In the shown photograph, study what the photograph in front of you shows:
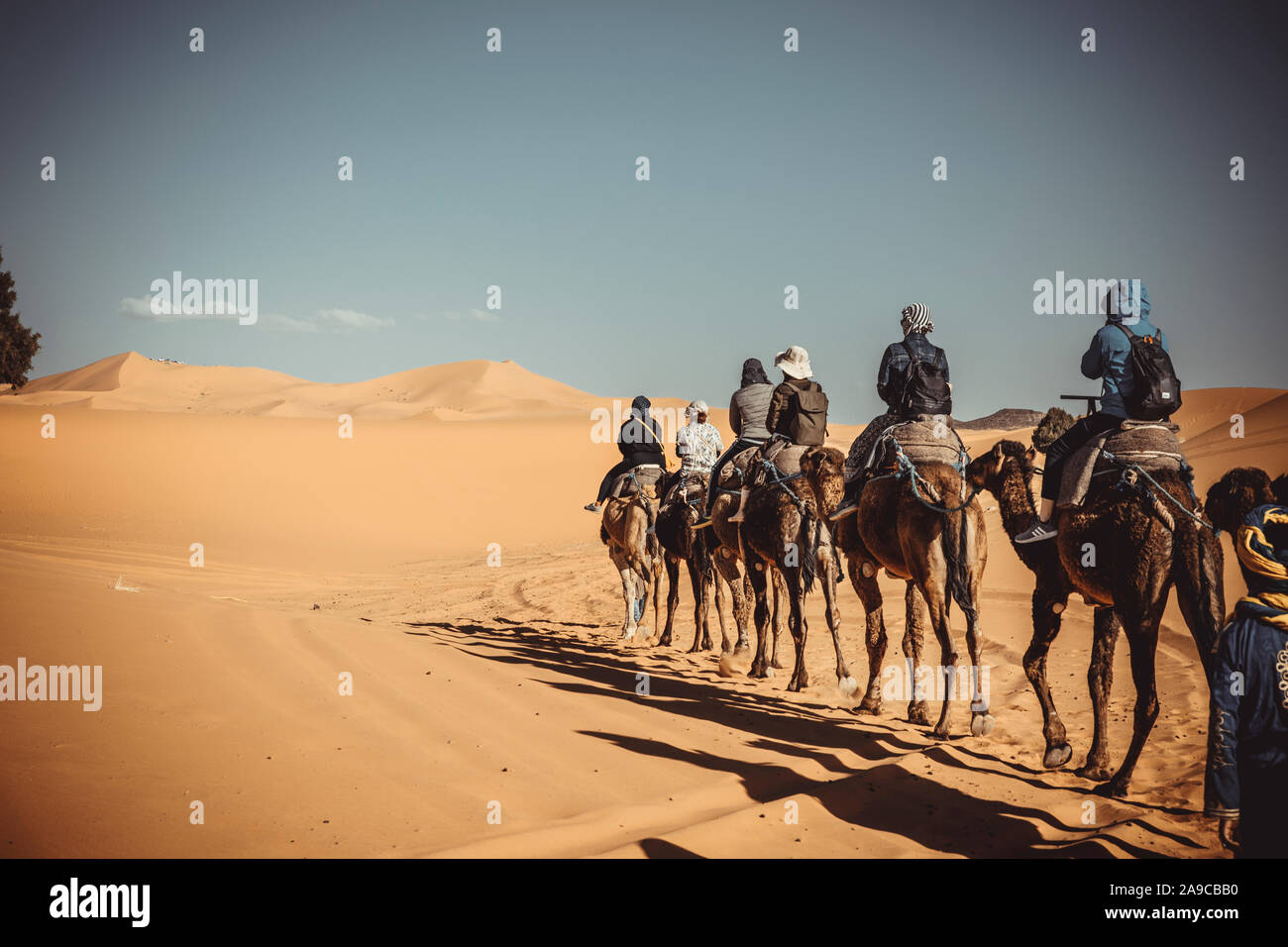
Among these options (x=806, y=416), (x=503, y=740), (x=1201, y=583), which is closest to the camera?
(x=1201, y=583)

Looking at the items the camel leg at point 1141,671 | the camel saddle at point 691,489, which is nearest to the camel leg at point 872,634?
the camel leg at point 1141,671

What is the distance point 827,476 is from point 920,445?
1.31 metres

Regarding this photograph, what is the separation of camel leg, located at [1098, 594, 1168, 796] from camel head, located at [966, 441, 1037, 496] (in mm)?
1635

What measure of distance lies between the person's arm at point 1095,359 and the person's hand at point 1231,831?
11.9 feet

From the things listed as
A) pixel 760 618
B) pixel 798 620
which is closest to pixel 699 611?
pixel 760 618

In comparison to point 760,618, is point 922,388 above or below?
above

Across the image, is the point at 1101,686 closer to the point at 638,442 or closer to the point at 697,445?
the point at 697,445

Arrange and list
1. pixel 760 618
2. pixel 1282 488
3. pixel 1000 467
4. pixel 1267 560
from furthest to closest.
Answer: pixel 760 618 → pixel 1000 467 → pixel 1282 488 → pixel 1267 560

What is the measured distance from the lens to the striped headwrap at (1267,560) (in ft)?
12.5

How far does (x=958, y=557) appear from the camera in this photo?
7.66 meters

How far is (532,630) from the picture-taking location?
1458 cm

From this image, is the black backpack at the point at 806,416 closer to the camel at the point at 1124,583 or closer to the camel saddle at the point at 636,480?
the camel at the point at 1124,583

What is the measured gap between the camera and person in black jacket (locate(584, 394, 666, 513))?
13672mm

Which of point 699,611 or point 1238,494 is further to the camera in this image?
point 699,611
